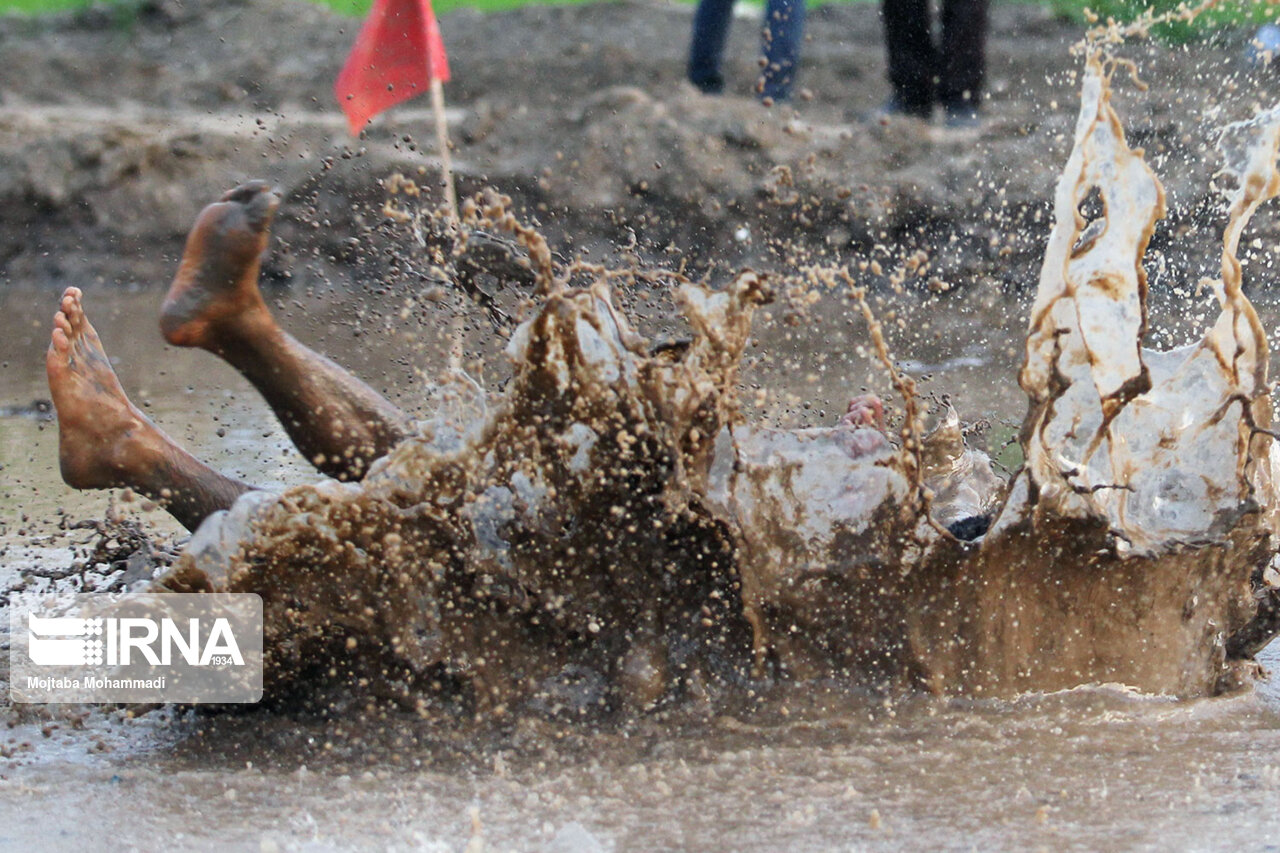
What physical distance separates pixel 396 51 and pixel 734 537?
3.32 metres

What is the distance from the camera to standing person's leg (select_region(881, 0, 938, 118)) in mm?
8688

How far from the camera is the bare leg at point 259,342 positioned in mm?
3029

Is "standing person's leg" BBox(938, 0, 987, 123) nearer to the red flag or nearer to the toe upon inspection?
the red flag

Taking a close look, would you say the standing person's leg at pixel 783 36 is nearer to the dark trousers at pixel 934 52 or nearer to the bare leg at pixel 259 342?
the dark trousers at pixel 934 52

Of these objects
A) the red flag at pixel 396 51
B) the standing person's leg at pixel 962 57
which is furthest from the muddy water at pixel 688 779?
the standing person's leg at pixel 962 57

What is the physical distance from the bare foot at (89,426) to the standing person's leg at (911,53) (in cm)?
661

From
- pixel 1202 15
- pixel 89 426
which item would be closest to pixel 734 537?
pixel 89 426

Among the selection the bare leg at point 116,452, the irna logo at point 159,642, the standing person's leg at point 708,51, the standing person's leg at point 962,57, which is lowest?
the irna logo at point 159,642

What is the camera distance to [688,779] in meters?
2.38

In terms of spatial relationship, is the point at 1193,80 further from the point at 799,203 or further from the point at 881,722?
the point at 881,722

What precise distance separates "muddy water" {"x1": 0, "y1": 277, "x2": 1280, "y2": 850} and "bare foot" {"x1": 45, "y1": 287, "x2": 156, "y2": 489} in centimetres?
53

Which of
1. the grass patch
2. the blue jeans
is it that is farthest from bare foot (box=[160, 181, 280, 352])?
the grass patch

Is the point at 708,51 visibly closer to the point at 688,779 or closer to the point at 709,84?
the point at 709,84

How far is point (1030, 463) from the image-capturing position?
2.67m
